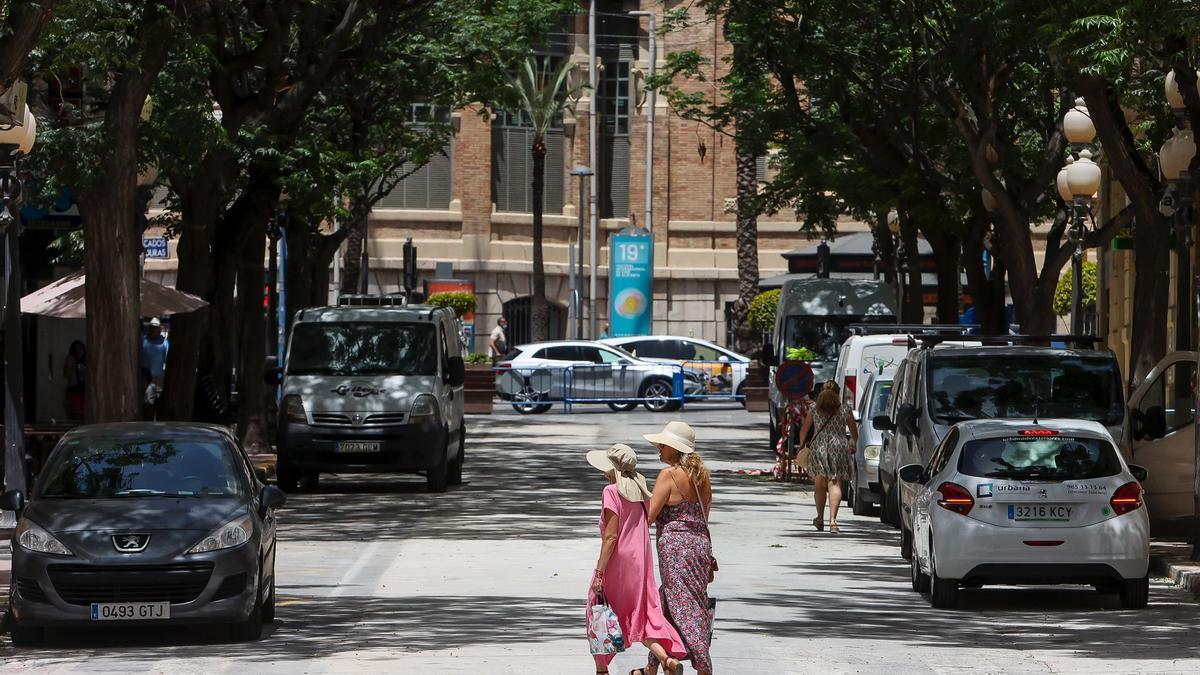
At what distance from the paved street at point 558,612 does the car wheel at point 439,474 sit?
112 centimetres

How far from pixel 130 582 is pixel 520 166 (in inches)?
2274

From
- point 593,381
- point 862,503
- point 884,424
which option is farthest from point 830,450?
point 593,381

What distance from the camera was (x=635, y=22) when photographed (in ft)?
232

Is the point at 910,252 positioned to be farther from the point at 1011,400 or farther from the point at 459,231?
the point at 459,231

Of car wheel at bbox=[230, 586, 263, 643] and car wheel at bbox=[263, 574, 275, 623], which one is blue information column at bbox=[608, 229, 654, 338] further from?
car wheel at bbox=[230, 586, 263, 643]

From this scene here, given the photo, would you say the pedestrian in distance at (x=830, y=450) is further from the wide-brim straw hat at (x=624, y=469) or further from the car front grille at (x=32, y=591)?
the wide-brim straw hat at (x=624, y=469)

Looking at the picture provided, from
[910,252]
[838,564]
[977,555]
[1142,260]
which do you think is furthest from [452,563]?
[910,252]

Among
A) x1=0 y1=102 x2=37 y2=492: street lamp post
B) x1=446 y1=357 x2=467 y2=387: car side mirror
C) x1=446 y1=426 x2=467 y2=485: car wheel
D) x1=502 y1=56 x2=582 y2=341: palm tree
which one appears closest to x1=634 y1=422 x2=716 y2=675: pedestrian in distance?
x1=0 y1=102 x2=37 y2=492: street lamp post

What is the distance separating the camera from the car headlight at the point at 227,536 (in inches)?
517

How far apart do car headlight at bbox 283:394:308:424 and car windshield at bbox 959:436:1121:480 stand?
473 inches

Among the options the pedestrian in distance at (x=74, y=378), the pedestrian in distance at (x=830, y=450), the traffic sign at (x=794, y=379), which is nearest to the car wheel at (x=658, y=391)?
the pedestrian in distance at (x=74, y=378)

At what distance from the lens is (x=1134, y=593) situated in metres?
15.4

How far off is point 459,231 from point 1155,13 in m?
52.0

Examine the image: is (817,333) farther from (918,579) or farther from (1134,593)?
(1134,593)
